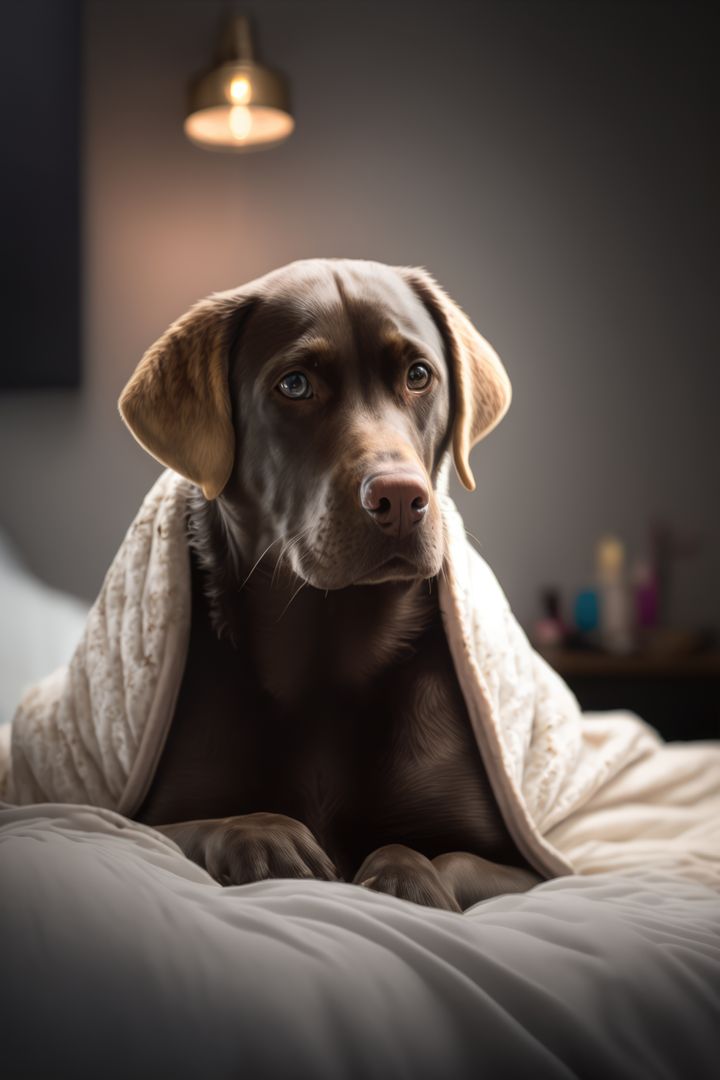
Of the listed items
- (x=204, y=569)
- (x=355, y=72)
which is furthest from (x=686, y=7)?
(x=204, y=569)

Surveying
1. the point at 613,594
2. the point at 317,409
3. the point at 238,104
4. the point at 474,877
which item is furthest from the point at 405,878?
the point at 238,104

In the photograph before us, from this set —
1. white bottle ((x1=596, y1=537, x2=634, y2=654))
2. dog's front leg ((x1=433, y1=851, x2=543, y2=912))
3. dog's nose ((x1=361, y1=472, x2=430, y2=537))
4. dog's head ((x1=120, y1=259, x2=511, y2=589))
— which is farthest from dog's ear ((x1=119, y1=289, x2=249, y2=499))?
white bottle ((x1=596, y1=537, x2=634, y2=654))

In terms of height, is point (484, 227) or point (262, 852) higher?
point (484, 227)

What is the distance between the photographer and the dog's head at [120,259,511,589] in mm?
652

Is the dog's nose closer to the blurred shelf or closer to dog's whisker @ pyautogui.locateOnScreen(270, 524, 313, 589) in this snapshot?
dog's whisker @ pyautogui.locateOnScreen(270, 524, 313, 589)

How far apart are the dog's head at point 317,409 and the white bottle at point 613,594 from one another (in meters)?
0.35

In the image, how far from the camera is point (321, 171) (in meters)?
0.89

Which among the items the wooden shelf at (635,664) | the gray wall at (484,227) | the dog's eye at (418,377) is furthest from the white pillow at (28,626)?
the wooden shelf at (635,664)

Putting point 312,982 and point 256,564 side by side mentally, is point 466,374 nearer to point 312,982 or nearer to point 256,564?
point 256,564

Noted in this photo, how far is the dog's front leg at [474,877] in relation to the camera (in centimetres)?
72

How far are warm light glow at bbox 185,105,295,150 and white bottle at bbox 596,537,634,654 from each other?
56cm

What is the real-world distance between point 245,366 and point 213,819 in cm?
35

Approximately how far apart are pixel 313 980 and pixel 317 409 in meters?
0.38

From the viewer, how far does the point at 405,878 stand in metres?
0.69
